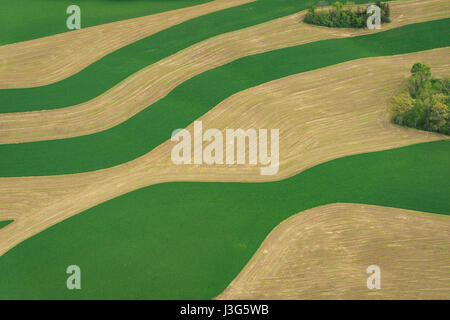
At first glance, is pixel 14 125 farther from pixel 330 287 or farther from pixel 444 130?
pixel 444 130

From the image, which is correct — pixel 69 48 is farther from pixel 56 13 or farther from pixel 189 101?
pixel 189 101

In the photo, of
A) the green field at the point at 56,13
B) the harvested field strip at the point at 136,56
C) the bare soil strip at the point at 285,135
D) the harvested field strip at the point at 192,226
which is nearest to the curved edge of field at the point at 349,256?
the harvested field strip at the point at 192,226

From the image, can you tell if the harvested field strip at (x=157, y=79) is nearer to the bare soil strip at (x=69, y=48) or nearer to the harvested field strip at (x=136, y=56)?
the harvested field strip at (x=136, y=56)

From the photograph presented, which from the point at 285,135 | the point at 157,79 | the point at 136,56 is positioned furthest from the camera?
the point at 136,56

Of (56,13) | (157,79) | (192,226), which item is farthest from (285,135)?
(56,13)

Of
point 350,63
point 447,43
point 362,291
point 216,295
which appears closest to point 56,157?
point 216,295

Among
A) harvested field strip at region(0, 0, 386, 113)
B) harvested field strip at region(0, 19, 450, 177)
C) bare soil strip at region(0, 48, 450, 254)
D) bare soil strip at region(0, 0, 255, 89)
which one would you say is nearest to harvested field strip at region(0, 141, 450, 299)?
bare soil strip at region(0, 48, 450, 254)

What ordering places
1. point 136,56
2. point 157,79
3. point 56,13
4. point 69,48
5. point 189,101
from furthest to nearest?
point 56,13
point 69,48
point 136,56
point 157,79
point 189,101
